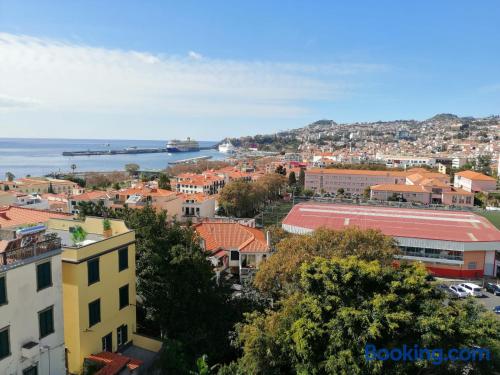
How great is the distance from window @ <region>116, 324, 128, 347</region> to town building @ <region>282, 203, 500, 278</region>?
15.7m

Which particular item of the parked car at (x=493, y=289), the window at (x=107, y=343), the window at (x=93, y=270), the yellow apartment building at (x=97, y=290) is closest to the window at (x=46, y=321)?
the yellow apartment building at (x=97, y=290)

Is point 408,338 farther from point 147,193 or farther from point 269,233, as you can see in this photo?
point 147,193

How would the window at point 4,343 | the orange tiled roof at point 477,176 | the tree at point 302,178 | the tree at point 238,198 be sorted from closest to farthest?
1. the window at point 4,343
2. the tree at point 238,198
3. the orange tiled roof at point 477,176
4. the tree at point 302,178

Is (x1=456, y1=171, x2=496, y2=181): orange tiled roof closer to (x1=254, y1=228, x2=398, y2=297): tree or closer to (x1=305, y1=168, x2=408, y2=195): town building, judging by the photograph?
(x1=305, y1=168, x2=408, y2=195): town building

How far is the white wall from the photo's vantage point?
9.69 meters

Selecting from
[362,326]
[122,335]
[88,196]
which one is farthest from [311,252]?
[88,196]

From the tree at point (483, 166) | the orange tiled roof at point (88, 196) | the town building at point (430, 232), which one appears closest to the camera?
the town building at point (430, 232)

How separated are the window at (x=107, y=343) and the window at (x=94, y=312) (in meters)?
0.80

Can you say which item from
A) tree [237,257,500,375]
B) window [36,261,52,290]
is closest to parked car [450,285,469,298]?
tree [237,257,500,375]

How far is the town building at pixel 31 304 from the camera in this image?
31.6ft

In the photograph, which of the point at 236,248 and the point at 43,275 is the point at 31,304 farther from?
the point at 236,248

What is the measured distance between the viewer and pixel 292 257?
16.1 m

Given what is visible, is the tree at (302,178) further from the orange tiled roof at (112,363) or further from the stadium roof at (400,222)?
the orange tiled roof at (112,363)

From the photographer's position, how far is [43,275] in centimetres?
1053
